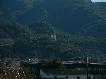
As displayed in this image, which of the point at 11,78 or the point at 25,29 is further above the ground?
Result: the point at 25,29

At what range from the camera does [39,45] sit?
164 meters

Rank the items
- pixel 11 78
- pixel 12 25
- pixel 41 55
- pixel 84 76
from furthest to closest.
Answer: pixel 12 25 → pixel 41 55 → pixel 84 76 → pixel 11 78

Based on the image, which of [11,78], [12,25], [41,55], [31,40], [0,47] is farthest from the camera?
[12,25]

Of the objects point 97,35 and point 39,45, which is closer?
point 39,45

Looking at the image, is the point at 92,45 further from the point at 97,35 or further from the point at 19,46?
the point at 19,46

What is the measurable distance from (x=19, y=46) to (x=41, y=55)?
27.8 ft

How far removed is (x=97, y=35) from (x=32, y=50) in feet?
131

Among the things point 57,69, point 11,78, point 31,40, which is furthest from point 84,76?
point 31,40

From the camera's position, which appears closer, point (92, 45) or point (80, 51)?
point (80, 51)

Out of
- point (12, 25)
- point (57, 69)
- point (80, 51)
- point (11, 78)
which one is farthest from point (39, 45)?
point (11, 78)

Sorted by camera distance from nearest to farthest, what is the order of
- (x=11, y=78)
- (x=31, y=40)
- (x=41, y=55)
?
(x=11, y=78)
(x=41, y=55)
(x=31, y=40)

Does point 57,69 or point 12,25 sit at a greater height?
point 12,25

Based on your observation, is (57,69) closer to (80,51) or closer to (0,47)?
(0,47)

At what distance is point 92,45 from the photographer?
179 m
